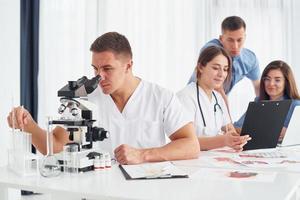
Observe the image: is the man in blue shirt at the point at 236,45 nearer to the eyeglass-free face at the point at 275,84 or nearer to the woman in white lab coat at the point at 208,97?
the eyeglass-free face at the point at 275,84

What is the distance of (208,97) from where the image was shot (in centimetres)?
251

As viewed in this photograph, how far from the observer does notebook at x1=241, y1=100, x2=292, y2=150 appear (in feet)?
6.59

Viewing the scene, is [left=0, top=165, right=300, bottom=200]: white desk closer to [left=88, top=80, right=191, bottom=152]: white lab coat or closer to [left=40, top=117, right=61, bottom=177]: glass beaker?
[left=40, top=117, right=61, bottom=177]: glass beaker

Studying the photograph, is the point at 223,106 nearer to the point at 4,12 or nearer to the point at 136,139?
the point at 136,139

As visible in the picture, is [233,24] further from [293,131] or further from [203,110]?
[293,131]

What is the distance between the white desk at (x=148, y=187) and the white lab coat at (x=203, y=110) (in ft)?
3.08

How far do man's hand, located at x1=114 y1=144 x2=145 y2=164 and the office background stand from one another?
2115 mm

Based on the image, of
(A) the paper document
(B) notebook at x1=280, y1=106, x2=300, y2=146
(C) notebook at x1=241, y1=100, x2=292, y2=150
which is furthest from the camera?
(B) notebook at x1=280, y1=106, x2=300, y2=146

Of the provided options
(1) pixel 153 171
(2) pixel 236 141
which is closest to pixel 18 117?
(1) pixel 153 171

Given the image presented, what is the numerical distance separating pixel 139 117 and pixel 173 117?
169 mm

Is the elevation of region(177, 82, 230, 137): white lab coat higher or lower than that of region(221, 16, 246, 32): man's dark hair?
lower

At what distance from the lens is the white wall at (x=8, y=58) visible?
3.33 meters

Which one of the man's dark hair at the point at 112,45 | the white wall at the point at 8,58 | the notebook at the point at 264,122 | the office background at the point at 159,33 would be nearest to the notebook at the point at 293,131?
the notebook at the point at 264,122

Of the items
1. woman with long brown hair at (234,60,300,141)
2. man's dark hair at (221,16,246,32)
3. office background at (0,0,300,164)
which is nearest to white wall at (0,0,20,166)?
office background at (0,0,300,164)
